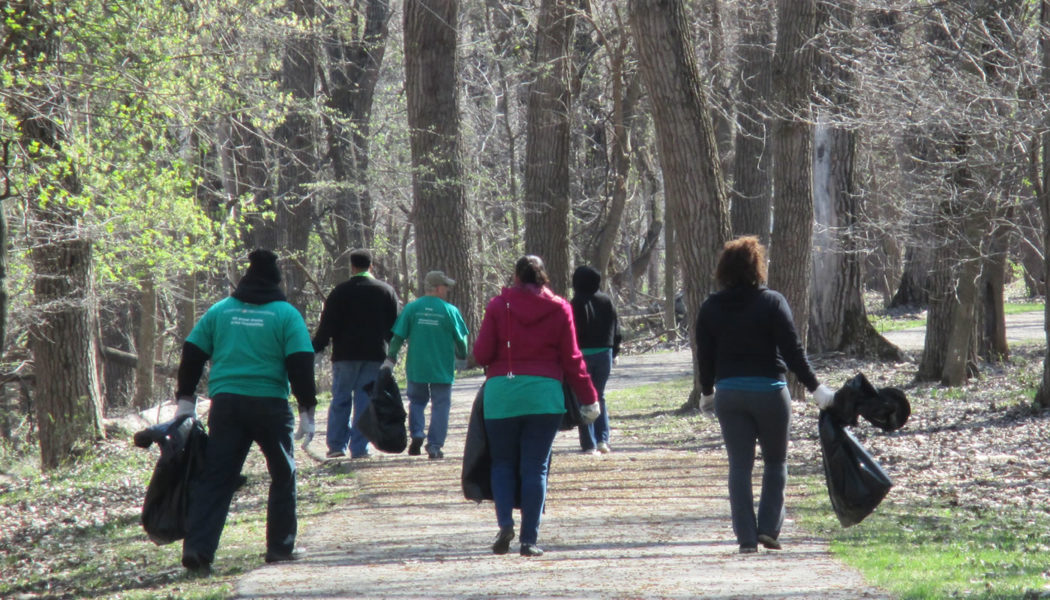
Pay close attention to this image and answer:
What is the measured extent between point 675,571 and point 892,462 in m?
5.58

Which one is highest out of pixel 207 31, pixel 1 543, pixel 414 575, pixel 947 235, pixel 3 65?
pixel 207 31

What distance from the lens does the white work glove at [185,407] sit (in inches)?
283

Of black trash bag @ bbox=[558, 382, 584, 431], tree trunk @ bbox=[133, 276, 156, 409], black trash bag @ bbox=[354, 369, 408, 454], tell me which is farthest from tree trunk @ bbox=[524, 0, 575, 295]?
black trash bag @ bbox=[558, 382, 584, 431]

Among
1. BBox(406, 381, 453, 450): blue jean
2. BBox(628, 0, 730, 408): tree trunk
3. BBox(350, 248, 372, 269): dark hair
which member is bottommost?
BBox(406, 381, 453, 450): blue jean

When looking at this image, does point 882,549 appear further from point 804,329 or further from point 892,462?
point 804,329

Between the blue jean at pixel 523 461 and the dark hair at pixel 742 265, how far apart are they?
1358 millimetres

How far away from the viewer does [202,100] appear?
14.6m

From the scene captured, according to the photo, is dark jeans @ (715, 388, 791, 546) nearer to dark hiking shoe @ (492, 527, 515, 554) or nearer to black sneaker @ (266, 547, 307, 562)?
dark hiking shoe @ (492, 527, 515, 554)

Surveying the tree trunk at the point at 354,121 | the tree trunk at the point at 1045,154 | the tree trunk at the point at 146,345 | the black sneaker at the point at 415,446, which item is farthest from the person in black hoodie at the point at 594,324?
the tree trunk at the point at 354,121

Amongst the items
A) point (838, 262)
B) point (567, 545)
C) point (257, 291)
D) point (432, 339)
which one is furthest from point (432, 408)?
point (838, 262)

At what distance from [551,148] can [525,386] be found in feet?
47.6

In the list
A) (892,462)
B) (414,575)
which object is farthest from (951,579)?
(892,462)

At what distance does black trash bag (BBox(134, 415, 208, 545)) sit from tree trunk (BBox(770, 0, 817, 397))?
10.0 m

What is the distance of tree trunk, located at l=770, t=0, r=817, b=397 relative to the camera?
1550 centimetres
